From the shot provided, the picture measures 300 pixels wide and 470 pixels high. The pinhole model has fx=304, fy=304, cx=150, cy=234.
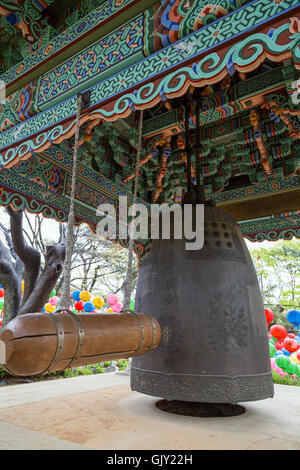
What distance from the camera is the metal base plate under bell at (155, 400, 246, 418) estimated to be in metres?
2.30

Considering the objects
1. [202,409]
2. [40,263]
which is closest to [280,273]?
[40,263]

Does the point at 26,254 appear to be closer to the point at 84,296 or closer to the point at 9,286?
the point at 9,286

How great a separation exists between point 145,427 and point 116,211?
2.65m

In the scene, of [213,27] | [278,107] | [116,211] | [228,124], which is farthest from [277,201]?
[213,27]

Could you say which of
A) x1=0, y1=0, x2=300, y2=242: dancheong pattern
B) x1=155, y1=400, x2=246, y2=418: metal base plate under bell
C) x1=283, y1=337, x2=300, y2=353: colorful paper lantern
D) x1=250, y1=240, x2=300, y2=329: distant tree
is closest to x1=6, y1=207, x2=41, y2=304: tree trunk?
x1=0, y1=0, x2=300, y2=242: dancheong pattern

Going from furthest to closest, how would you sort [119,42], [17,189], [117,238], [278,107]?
[117,238] < [17,189] < [278,107] < [119,42]

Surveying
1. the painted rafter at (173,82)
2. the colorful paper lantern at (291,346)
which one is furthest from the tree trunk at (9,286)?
the colorful paper lantern at (291,346)

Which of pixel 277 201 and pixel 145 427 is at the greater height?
pixel 277 201

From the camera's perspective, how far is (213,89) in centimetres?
242

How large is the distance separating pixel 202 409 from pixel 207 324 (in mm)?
837

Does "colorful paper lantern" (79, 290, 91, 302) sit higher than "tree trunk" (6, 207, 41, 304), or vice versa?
"tree trunk" (6, 207, 41, 304)

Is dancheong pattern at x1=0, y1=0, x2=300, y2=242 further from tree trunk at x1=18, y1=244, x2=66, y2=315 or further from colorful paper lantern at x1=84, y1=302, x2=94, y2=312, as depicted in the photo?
colorful paper lantern at x1=84, y1=302, x2=94, y2=312

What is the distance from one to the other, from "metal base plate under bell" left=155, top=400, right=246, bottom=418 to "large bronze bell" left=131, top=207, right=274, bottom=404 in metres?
0.51
